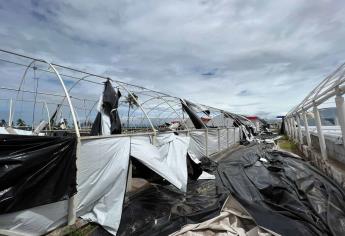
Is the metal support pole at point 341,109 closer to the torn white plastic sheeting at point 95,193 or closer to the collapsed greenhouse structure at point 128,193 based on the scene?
the collapsed greenhouse structure at point 128,193

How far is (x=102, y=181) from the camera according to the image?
162 inches

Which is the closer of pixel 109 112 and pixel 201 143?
pixel 109 112

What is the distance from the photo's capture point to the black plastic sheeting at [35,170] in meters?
2.86

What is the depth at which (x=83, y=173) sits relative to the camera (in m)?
3.79

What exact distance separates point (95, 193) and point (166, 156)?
2.31 metres

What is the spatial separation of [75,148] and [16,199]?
0.96m

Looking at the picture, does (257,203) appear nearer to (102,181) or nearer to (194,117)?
(102,181)

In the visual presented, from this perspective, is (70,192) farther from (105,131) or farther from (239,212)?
(239,212)

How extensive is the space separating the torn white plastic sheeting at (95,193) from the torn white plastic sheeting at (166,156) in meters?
0.34

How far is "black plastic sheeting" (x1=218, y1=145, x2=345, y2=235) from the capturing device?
3.21 meters

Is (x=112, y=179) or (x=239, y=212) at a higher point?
(x=112, y=179)

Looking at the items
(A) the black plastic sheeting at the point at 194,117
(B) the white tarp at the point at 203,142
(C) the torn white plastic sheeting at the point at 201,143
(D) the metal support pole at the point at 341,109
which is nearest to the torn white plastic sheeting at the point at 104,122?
(B) the white tarp at the point at 203,142

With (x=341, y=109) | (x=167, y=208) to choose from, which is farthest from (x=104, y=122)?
(x=341, y=109)

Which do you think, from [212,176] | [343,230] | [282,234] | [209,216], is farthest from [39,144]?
[212,176]
